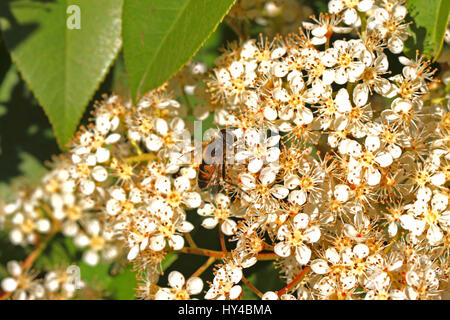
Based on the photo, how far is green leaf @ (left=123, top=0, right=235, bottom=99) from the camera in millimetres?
956

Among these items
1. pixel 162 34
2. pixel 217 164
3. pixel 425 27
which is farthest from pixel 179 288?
pixel 425 27

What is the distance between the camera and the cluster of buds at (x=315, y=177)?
95 cm

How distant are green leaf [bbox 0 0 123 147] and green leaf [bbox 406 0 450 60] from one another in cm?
67

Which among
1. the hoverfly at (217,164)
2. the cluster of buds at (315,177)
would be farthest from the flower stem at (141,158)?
the hoverfly at (217,164)

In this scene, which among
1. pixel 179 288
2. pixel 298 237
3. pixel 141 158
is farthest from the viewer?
pixel 141 158

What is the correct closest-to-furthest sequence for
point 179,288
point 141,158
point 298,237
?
point 298,237
point 179,288
point 141,158

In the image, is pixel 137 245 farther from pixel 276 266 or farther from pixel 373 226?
pixel 373 226

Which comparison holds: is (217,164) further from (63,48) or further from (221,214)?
(63,48)

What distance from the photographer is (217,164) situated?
3.52 feet

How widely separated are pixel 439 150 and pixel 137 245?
0.70m

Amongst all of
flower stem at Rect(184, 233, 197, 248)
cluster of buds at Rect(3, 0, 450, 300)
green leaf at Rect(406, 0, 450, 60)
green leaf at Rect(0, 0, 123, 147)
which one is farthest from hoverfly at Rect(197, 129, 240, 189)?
green leaf at Rect(406, 0, 450, 60)

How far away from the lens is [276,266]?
1.10 metres

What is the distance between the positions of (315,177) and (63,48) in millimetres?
644
